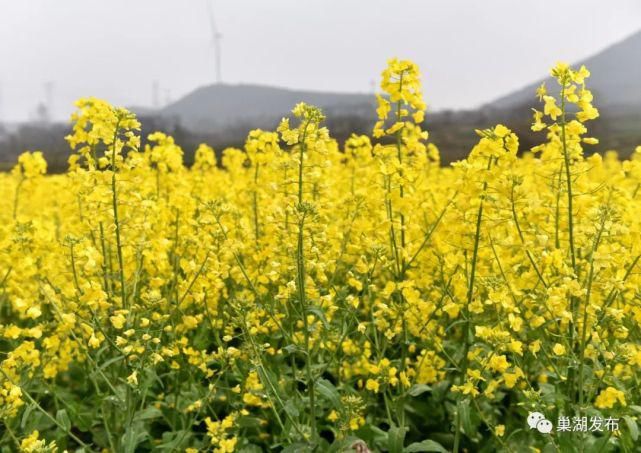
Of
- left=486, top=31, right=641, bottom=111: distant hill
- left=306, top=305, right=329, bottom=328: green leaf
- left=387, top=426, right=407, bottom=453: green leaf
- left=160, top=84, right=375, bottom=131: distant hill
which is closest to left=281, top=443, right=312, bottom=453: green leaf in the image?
left=387, top=426, right=407, bottom=453: green leaf

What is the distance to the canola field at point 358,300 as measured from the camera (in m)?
2.84

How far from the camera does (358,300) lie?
318 centimetres

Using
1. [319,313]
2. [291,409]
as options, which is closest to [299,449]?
[291,409]

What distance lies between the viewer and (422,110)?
3.47 meters

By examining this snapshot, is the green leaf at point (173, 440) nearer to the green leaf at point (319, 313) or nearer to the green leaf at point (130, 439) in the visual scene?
the green leaf at point (130, 439)

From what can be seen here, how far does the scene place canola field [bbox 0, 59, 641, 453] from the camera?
284cm

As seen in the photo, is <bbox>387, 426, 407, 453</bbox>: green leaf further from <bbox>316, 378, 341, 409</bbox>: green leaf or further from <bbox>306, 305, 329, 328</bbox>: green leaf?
<bbox>306, 305, 329, 328</bbox>: green leaf

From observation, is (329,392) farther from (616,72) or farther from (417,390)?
(616,72)

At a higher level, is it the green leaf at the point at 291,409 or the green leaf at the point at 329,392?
the green leaf at the point at 329,392

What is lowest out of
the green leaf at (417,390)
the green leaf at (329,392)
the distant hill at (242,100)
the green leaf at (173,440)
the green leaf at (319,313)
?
the green leaf at (173,440)

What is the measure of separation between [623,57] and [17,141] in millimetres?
159251

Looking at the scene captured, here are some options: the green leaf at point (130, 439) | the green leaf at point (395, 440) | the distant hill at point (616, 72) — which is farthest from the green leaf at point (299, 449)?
the distant hill at point (616, 72)

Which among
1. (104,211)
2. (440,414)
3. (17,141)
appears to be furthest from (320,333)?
(17,141)

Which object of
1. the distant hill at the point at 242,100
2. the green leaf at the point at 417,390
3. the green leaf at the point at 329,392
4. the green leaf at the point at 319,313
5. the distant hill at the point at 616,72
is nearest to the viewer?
the green leaf at the point at 319,313
